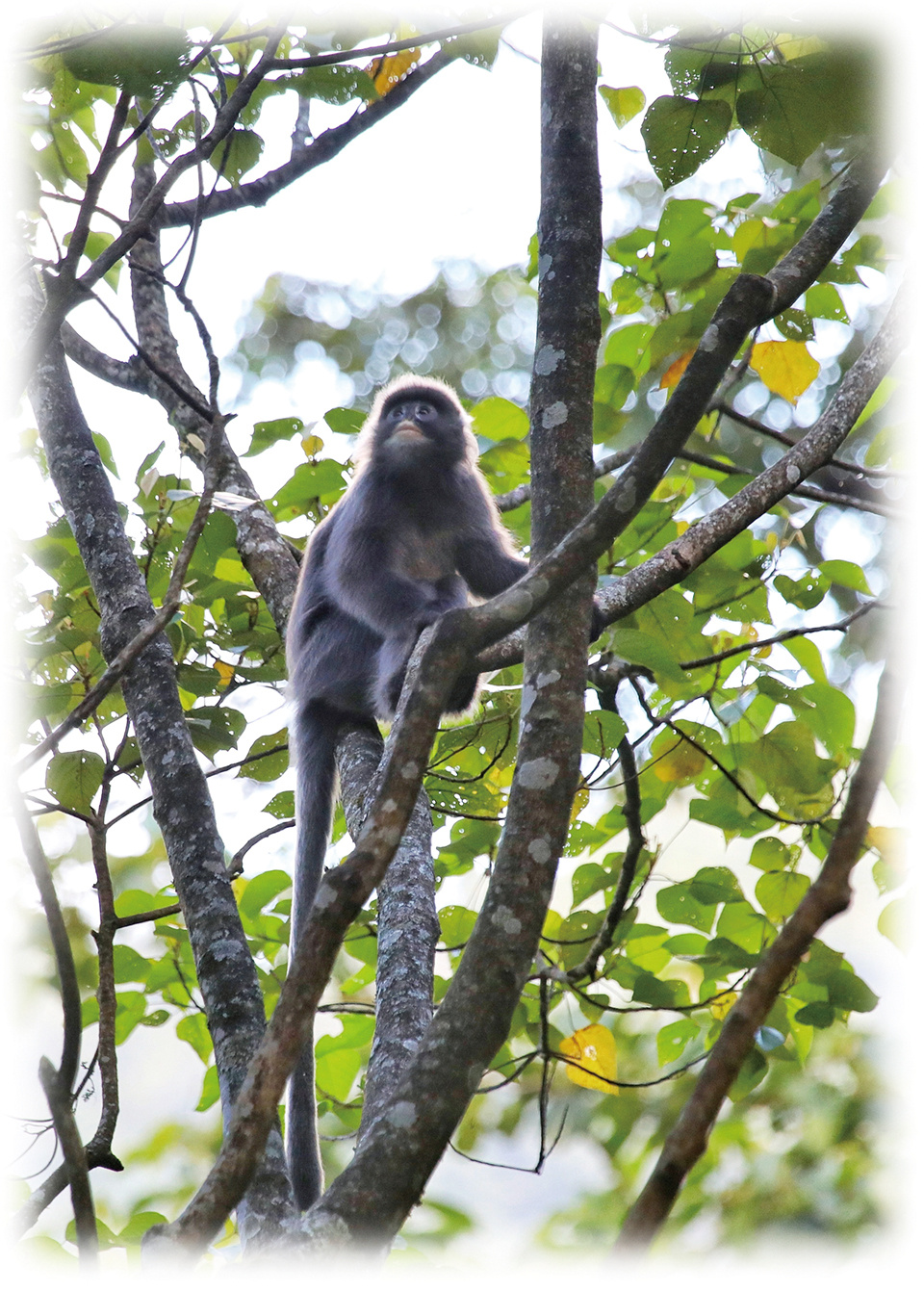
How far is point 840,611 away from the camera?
719 centimetres

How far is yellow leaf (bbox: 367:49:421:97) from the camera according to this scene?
8.80 ft

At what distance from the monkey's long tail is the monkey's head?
3.44 ft

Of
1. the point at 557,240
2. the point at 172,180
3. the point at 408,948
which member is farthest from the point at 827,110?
the point at 408,948

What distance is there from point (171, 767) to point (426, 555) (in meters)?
1.89

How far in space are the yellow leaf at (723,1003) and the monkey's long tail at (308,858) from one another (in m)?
0.92

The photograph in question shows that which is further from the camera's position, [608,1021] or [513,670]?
[608,1021]

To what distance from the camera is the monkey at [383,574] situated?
3291 millimetres

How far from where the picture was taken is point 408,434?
3.98 m

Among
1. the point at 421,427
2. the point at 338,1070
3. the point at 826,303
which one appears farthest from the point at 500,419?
the point at 338,1070

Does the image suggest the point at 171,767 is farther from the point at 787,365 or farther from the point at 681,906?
the point at 787,365

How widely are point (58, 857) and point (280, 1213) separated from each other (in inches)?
112

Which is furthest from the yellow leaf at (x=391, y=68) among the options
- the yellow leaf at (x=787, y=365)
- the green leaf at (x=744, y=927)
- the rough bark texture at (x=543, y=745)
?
the green leaf at (x=744, y=927)

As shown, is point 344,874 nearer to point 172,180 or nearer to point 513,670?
point 172,180

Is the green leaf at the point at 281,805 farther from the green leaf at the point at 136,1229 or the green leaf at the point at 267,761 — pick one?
the green leaf at the point at 136,1229
